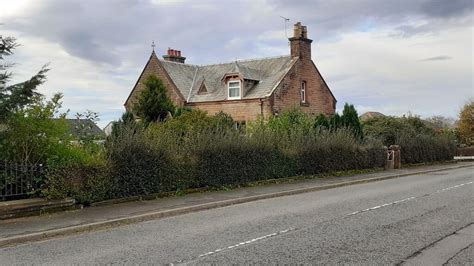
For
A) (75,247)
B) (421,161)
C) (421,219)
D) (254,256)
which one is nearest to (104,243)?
(75,247)

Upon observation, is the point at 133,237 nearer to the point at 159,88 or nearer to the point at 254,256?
the point at 254,256

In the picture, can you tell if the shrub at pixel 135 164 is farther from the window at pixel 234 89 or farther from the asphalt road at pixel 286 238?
the window at pixel 234 89

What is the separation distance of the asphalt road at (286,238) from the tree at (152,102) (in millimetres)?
20360

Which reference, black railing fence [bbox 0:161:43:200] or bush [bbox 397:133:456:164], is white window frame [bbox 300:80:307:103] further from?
black railing fence [bbox 0:161:43:200]

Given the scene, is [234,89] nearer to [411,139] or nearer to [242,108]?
[242,108]

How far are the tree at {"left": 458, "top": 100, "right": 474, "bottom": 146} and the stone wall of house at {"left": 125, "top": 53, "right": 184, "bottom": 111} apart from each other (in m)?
34.1

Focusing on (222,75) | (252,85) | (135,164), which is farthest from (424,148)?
(135,164)

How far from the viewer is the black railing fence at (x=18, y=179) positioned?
493 inches

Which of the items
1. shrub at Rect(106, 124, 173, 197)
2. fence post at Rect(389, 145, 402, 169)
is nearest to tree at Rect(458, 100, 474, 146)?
fence post at Rect(389, 145, 402, 169)

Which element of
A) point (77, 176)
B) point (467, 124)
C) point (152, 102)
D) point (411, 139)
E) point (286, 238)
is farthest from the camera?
point (467, 124)

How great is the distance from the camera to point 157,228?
1095 centimetres

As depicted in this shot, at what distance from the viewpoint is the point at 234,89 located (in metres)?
41.7

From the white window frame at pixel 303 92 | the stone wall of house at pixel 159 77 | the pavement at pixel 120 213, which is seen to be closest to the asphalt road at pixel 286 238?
the pavement at pixel 120 213

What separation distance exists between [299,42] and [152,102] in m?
15.1
